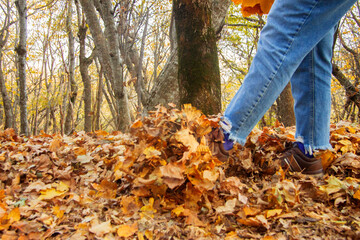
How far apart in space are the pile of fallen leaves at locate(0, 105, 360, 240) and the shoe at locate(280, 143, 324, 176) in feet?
0.19

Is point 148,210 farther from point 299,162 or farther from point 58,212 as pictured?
point 299,162

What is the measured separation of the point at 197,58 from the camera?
2.31m

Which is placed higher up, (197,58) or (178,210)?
(197,58)

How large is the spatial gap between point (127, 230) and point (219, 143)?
70cm

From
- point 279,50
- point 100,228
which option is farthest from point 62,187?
point 279,50

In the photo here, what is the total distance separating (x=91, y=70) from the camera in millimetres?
16672

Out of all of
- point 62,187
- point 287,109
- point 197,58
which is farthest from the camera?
point 287,109

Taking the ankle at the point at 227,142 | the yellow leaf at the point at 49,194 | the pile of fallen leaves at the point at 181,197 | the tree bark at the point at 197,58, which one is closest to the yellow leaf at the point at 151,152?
the pile of fallen leaves at the point at 181,197

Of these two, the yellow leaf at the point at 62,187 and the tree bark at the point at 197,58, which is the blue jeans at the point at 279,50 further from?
the yellow leaf at the point at 62,187

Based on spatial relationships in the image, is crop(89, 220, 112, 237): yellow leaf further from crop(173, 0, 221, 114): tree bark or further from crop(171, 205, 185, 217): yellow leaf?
crop(173, 0, 221, 114): tree bark

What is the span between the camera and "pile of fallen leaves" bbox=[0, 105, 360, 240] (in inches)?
40.7

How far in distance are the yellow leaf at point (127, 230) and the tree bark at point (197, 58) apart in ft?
4.61

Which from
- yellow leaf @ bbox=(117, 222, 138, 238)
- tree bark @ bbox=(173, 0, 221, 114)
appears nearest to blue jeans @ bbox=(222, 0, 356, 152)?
yellow leaf @ bbox=(117, 222, 138, 238)

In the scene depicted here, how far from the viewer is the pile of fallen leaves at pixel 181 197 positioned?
1.03 m
